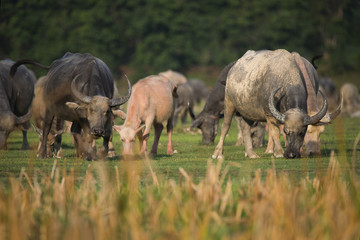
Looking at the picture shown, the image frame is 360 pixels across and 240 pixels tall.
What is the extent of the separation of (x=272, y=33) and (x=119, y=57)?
Result: 14.8 meters

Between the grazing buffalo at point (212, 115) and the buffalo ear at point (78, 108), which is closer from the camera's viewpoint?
the buffalo ear at point (78, 108)

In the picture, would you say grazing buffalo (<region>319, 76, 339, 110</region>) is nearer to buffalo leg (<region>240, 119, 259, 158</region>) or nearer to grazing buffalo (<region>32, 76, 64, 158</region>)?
buffalo leg (<region>240, 119, 259, 158</region>)

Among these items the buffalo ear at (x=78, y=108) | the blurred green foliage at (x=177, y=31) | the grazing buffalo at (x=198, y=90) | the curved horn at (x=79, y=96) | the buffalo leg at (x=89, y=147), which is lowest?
the buffalo leg at (x=89, y=147)

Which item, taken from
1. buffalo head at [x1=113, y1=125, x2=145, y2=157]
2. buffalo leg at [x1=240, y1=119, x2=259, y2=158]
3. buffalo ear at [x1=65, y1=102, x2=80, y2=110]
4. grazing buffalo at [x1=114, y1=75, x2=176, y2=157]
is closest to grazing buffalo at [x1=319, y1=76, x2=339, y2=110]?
grazing buffalo at [x1=114, y1=75, x2=176, y2=157]

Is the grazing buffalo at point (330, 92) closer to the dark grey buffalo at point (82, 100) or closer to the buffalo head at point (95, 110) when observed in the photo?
the dark grey buffalo at point (82, 100)

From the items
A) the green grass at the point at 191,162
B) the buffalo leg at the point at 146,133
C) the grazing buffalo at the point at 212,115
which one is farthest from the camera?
the grazing buffalo at the point at 212,115

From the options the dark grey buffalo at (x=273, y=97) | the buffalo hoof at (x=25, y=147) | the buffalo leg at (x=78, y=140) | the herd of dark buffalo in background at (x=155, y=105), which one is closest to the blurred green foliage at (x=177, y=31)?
the buffalo hoof at (x=25, y=147)

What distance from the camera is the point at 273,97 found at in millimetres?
11930

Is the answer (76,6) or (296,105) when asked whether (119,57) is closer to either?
(76,6)

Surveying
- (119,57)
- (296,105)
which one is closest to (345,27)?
(119,57)

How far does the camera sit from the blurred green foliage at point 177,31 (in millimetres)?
65000

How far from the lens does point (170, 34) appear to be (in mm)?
66688

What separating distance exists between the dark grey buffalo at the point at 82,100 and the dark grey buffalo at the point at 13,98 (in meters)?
1.32

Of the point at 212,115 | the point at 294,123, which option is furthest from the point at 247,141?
the point at 212,115
